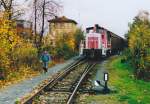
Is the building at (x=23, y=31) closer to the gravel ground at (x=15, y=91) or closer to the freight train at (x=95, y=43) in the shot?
the freight train at (x=95, y=43)

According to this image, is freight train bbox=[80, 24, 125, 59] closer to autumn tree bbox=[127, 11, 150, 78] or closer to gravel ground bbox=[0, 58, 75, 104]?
autumn tree bbox=[127, 11, 150, 78]

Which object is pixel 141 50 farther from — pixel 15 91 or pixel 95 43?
pixel 95 43

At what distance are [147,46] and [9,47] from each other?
8.88m

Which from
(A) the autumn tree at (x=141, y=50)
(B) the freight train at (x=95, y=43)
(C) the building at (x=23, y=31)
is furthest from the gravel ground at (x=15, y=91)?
(B) the freight train at (x=95, y=43)

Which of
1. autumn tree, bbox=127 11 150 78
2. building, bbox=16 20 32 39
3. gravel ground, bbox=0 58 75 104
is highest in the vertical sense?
building, bbox=16 20 32 39

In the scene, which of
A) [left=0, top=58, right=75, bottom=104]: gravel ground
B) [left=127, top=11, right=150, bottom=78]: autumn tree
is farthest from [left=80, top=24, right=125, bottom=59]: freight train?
[left=0, top=58, right=75, bottom=104]: gravel ground

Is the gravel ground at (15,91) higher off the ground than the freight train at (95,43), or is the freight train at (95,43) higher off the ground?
the freight train at (95,43)

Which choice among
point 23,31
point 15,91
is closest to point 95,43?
point 23,31

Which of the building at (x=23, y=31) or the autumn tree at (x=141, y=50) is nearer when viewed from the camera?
the autumn tree at (x=141, y=50)

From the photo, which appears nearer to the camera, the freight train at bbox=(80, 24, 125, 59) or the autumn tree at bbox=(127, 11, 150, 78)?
the autumn tree at bbox=(127, 11, 150, 78)

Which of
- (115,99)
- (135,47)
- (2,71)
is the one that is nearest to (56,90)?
(115,99)

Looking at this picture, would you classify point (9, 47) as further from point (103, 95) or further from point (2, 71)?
point (103, 95)

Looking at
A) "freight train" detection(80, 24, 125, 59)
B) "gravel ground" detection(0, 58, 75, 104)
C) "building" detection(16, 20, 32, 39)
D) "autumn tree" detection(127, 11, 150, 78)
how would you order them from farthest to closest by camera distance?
1. "freight train" detection(80, 24, 125, 59)
2. "building" detection(16, 20, 32, 39)
3. "autumn tree" detection(127, 11, 150, 78)
4. "gravel ground" detection(0, 58, 75, 104)

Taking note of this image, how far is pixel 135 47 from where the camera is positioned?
31.1 m
